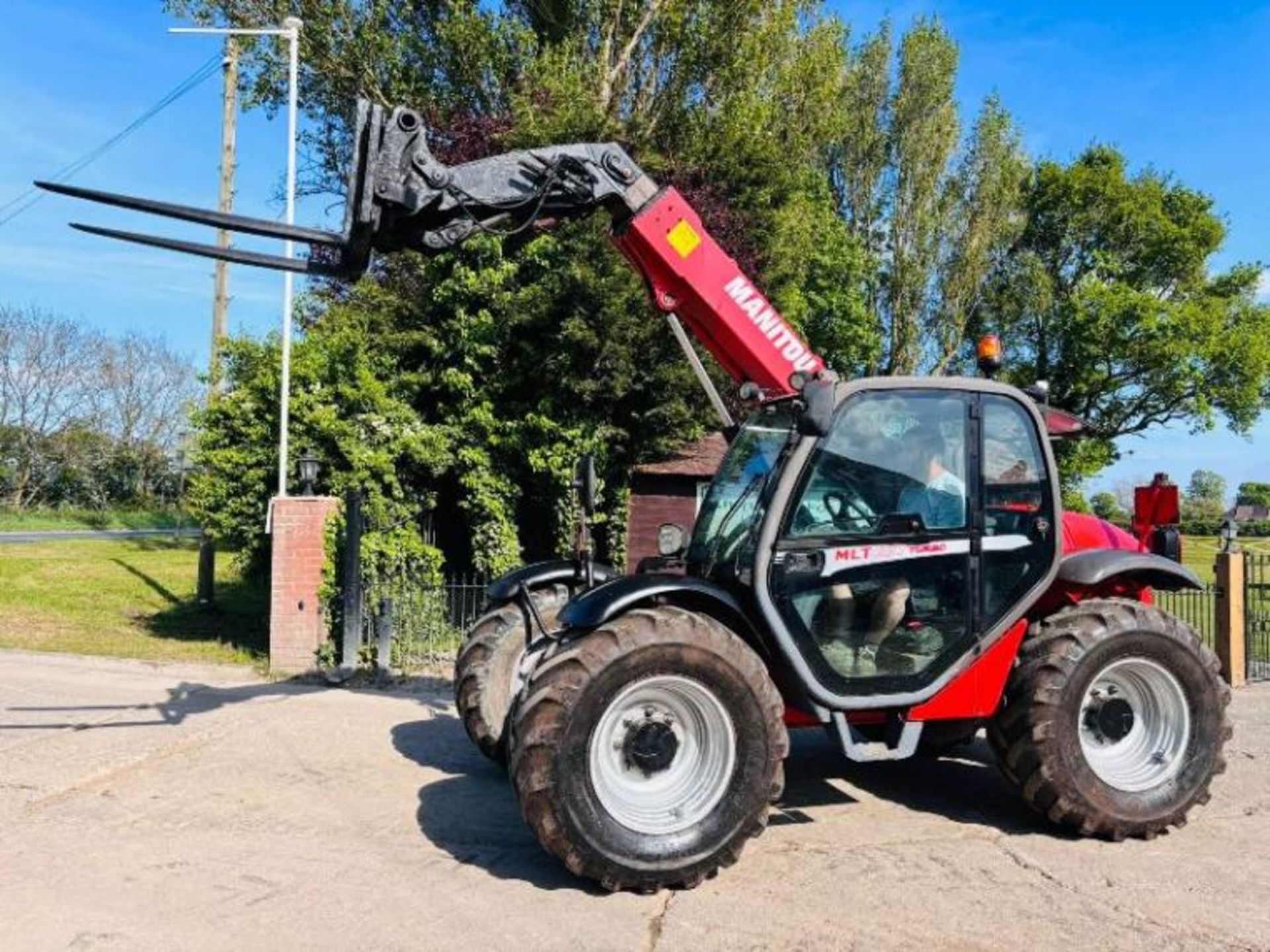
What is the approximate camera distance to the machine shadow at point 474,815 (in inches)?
185

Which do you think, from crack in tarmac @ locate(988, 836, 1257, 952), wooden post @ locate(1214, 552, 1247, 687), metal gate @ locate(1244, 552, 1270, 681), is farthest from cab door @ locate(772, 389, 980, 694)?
metal gate @ locate(1244, 552, 1270, 681)

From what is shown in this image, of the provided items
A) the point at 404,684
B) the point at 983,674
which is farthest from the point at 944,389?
the point at 404,684

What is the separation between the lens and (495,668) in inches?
252

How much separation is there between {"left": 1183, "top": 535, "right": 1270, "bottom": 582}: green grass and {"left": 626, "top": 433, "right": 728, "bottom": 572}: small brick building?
1308 cm

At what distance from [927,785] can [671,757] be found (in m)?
2.27

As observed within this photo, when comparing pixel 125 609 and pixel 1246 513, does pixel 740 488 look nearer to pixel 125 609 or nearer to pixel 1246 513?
pixel 1246 513

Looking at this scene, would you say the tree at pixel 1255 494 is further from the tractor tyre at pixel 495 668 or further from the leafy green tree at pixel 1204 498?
the tractor tyre at pixel 495 668

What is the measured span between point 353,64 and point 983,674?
51.8 feet

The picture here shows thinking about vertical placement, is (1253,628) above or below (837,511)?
below

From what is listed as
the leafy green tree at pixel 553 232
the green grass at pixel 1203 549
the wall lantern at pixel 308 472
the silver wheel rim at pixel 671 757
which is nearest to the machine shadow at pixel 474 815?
the silver wheel rim at pixel 671 757

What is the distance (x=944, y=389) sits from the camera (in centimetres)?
537

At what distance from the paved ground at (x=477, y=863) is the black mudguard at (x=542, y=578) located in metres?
1.07

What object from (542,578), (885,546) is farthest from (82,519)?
(885,546)

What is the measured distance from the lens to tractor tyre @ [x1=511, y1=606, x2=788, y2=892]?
4.35 m
